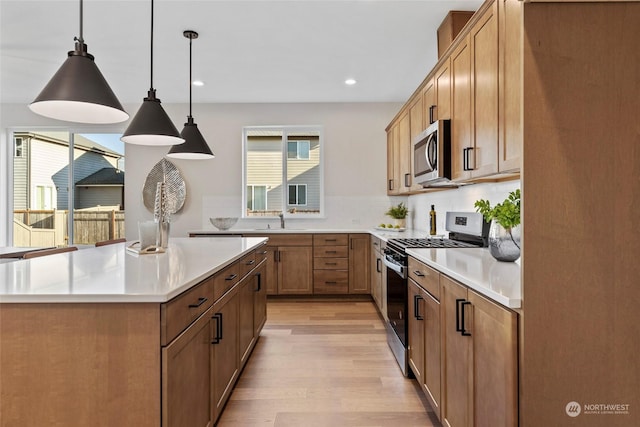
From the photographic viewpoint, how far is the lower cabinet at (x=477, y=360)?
1.17 metres

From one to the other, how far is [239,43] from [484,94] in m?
2.30

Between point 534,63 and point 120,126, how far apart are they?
5.50 meters

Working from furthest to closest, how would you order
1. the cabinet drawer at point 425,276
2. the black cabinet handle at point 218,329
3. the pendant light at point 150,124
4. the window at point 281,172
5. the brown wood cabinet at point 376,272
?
1. the window at point 281,172
2. the brown wood cabinet at point 376,272
3. the pendant light at point 150,124
4. the cabinet drawer at point 425,276
5. the black cabinet handle at point 218,329

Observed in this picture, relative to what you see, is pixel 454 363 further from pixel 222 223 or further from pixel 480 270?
pixel 222 223

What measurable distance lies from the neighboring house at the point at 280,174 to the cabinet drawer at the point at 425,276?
3055 mm

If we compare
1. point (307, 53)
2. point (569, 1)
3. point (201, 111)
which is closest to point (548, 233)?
point (569, 1)

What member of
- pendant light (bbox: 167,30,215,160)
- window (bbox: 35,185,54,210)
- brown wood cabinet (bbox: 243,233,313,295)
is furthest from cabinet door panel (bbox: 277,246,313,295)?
window (bbox: 35,185,54,210)

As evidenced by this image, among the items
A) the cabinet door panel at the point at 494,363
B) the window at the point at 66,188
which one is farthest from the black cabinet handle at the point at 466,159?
the window at the point at 66,188

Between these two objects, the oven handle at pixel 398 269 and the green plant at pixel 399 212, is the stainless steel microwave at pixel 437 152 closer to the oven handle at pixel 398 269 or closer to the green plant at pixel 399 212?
the oven handle at pixel 398 269

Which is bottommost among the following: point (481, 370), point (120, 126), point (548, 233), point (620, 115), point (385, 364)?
point (385, 364)

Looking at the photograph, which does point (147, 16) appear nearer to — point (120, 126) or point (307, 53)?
point (307, 53)

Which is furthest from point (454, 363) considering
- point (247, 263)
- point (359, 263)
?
point (359, 263)

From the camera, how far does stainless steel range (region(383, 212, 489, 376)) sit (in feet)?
8.19

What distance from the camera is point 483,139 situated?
1.97 meters
